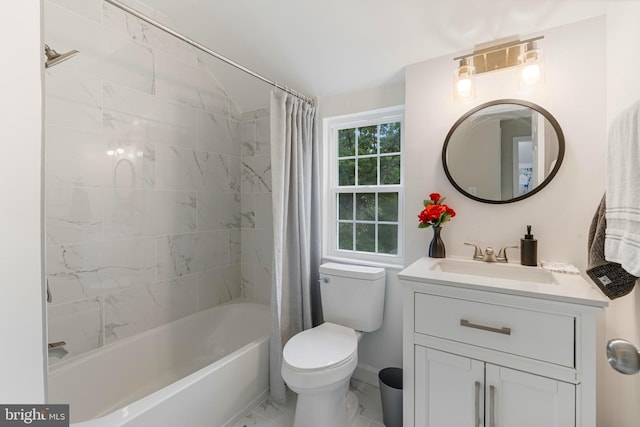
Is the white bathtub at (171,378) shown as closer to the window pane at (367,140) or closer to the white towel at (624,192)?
the window pane at (367,140)

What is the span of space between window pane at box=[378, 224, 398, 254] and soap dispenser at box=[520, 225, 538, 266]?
79 cm

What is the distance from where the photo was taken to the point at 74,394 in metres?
1.53

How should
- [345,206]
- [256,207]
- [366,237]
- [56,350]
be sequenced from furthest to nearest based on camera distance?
[256,207]
[345,206]
[366,237]
[56,350]

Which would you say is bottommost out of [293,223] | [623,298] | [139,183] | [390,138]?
[623,298]

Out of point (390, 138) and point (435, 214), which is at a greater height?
point (390, 138)

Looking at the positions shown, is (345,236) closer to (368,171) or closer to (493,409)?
(368,171)

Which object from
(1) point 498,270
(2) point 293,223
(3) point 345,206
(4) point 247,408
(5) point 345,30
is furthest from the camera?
(3) point 345,206

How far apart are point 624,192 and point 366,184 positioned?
57.6 inches

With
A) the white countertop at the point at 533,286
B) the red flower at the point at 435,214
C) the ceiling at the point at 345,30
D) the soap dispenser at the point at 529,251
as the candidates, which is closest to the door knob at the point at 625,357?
the white countertop at the point at 533,286

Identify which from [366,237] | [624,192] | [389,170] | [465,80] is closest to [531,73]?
[465,80]

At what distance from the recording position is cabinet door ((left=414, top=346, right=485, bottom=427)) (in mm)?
1166

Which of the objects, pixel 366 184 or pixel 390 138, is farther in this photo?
pixel 366 184

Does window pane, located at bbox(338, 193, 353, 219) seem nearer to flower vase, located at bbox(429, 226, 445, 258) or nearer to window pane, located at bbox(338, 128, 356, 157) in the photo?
window pane, located at bbox(338, 128, 356, 157)

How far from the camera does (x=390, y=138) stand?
→ 2096 mm
